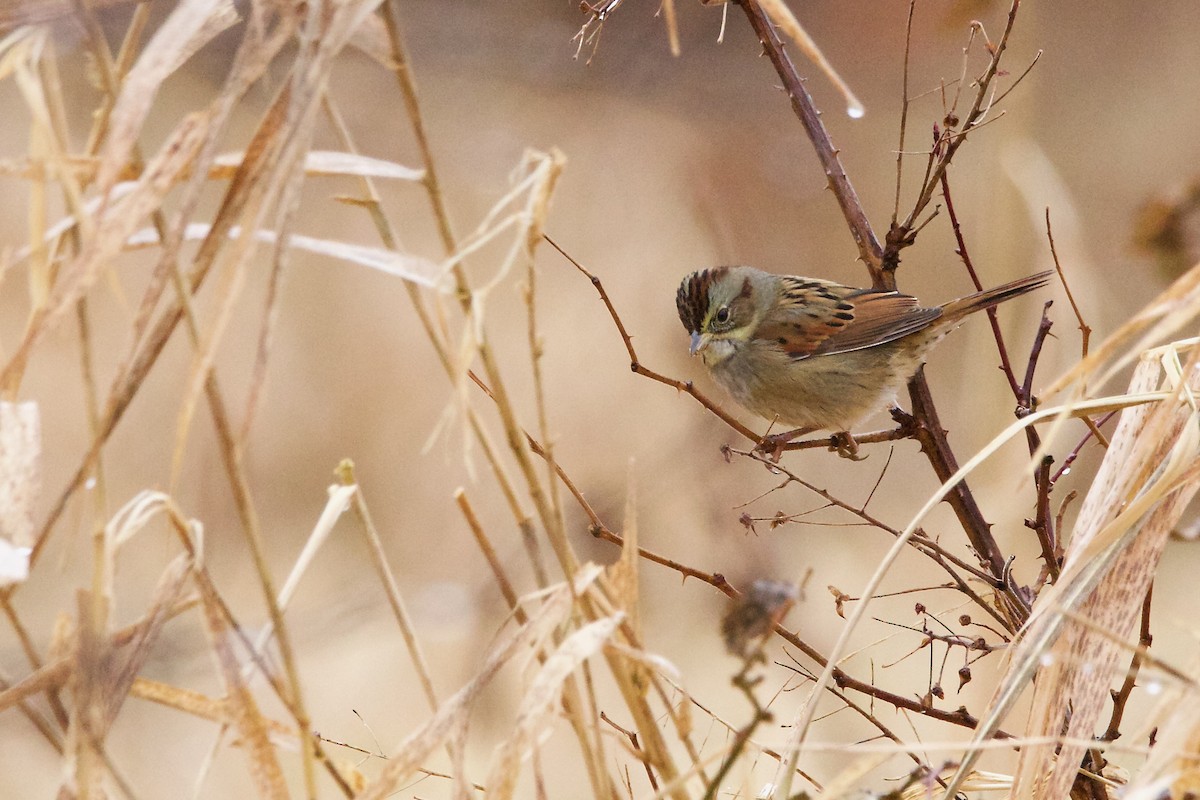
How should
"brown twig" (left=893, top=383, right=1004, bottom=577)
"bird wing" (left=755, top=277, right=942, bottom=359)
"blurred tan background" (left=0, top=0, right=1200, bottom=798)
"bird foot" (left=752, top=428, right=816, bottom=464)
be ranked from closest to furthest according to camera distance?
"brown twig" (left=893, top=383, right=1004, bottom=577) → "bird foot" (left=752, top=428, right=816, bottom=464) → "bird wing" (left=755, top=277, right=942, bottom=359) → "blurred tan background" (left=0, top=0, right=1200, bottom=798)

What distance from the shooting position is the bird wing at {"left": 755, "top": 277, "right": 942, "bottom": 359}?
2926 mm

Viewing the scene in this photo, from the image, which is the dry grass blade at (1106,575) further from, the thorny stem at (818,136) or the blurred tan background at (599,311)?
the blurred tan background at (599,311)

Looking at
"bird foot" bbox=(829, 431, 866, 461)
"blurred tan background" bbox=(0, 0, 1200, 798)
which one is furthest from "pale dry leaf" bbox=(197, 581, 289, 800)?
"blurred tan background" bbox=(0, 0, 1200, 798)

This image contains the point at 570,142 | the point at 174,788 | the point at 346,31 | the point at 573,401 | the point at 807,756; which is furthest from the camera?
the point at 570,142

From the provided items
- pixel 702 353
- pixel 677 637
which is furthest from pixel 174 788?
pixel 702 353

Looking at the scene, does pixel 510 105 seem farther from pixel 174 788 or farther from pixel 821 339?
pixel 174 788

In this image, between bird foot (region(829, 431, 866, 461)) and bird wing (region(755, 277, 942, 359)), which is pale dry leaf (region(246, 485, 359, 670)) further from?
bird wing (region(755, 277, 942, 359))

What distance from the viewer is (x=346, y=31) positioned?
94 centimetres

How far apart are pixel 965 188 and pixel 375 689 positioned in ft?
10.0

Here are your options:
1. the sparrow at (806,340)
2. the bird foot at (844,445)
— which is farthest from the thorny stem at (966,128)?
the sparrow at (806,340)

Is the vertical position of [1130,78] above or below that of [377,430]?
above

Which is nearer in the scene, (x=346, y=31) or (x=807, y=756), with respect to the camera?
(x=346, y=31)

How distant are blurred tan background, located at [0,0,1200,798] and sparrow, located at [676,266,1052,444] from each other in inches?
27.3

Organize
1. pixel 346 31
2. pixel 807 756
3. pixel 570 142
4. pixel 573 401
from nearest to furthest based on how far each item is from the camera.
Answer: pixel 346 31 < pixel 807 756 < pixel 573 401 < pixel 570 142
